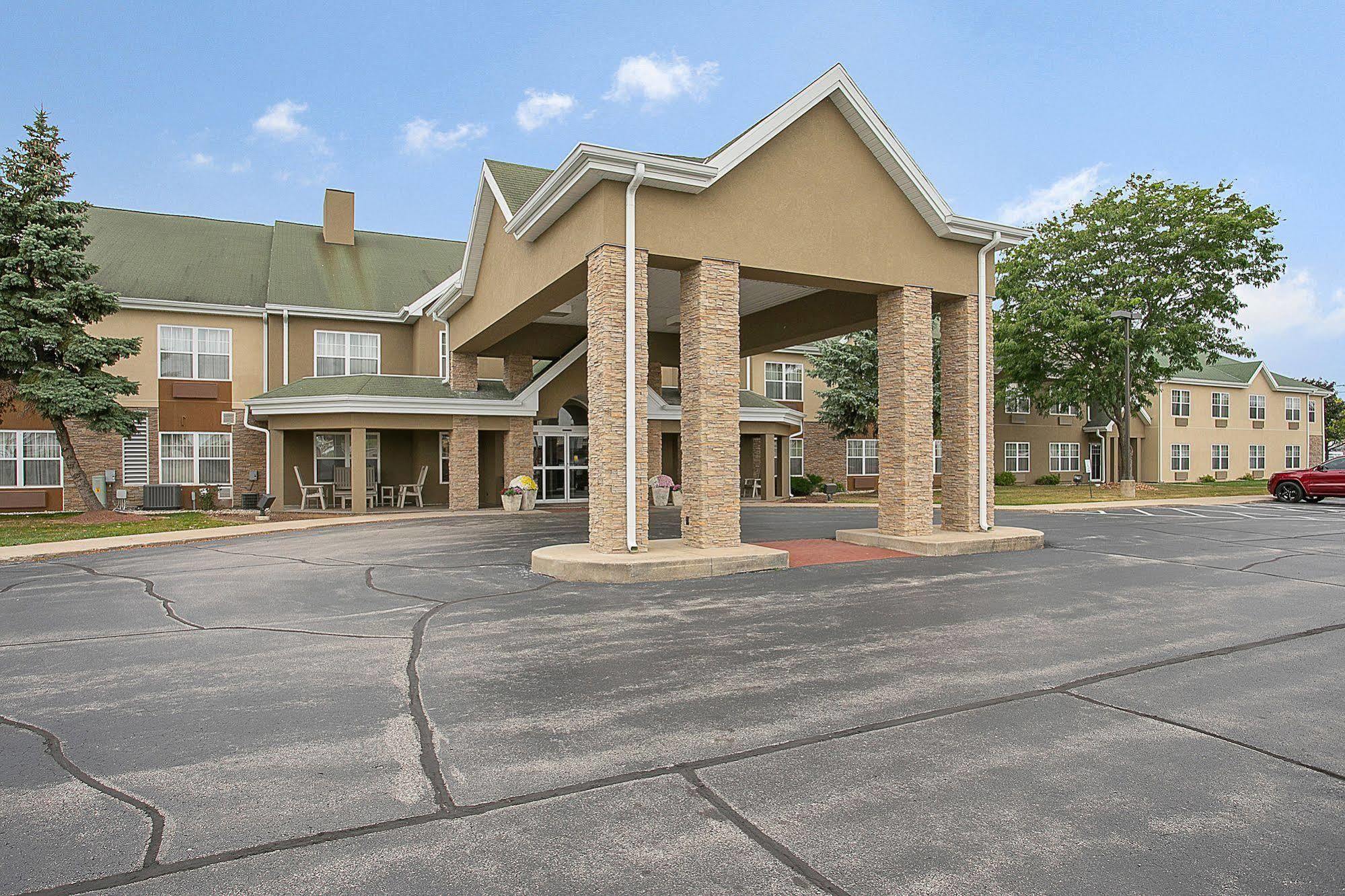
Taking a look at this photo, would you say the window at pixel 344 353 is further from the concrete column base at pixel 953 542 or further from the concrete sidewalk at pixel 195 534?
the concrete column base at pixel 953 542

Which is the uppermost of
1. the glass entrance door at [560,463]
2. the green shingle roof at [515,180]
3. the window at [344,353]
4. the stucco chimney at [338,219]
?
the stucco chimney at [338,219]

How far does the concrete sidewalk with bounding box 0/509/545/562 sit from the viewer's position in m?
13.6

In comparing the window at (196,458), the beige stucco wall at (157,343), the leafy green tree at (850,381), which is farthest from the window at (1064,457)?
the window at (196,458)

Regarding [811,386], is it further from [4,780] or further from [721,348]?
[4,780]

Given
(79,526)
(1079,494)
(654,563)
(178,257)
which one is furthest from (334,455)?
(1079,494)

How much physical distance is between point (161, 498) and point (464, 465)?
9.24m

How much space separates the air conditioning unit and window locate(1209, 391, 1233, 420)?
49.5 m

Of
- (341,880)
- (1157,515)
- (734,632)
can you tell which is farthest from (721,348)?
(1157,515)

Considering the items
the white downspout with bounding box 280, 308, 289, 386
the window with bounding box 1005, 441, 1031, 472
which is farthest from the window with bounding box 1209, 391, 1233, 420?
the white downspout with bounding box 280, 308, 289, 386

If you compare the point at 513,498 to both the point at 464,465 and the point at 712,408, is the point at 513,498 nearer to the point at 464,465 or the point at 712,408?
the point at 464,465

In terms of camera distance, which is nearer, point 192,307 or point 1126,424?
point 192,307

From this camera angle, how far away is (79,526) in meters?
17.2

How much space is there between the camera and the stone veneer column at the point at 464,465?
2205 centimetres

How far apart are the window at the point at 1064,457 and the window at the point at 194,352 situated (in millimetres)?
37495
